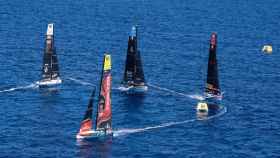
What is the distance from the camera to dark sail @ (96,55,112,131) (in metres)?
168

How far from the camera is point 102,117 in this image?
563 ft

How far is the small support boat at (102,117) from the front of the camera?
6624 inches

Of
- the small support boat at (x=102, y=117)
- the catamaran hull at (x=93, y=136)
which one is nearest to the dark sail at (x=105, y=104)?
the small support boat at (x=102, y=117)

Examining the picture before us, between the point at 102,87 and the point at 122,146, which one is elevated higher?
the point at 102,87

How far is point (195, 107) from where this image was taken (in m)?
199

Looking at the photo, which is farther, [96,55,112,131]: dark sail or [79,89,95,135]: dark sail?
[96,55,112,131]: dark sail

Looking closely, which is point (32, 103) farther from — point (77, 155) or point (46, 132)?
point (77, 155)

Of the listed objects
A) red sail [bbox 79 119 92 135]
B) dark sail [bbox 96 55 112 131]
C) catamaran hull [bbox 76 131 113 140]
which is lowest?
catamaran hull [bbox 76 131 113 140]

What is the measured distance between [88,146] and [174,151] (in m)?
16.4

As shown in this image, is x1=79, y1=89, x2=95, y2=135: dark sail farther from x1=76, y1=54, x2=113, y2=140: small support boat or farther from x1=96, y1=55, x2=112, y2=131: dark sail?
x1=96, y1=55, x2=112, y2=131: dark sail

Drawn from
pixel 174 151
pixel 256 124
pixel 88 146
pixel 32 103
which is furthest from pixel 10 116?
pixel 256 124

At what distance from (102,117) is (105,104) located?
102 inches

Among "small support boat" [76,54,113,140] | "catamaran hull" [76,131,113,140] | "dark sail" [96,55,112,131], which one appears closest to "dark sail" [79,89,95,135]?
"small support boat" [76,54,113,140]

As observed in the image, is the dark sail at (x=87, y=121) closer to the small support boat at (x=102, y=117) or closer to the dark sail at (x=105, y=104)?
the small support boat at (x=102, y=117)
